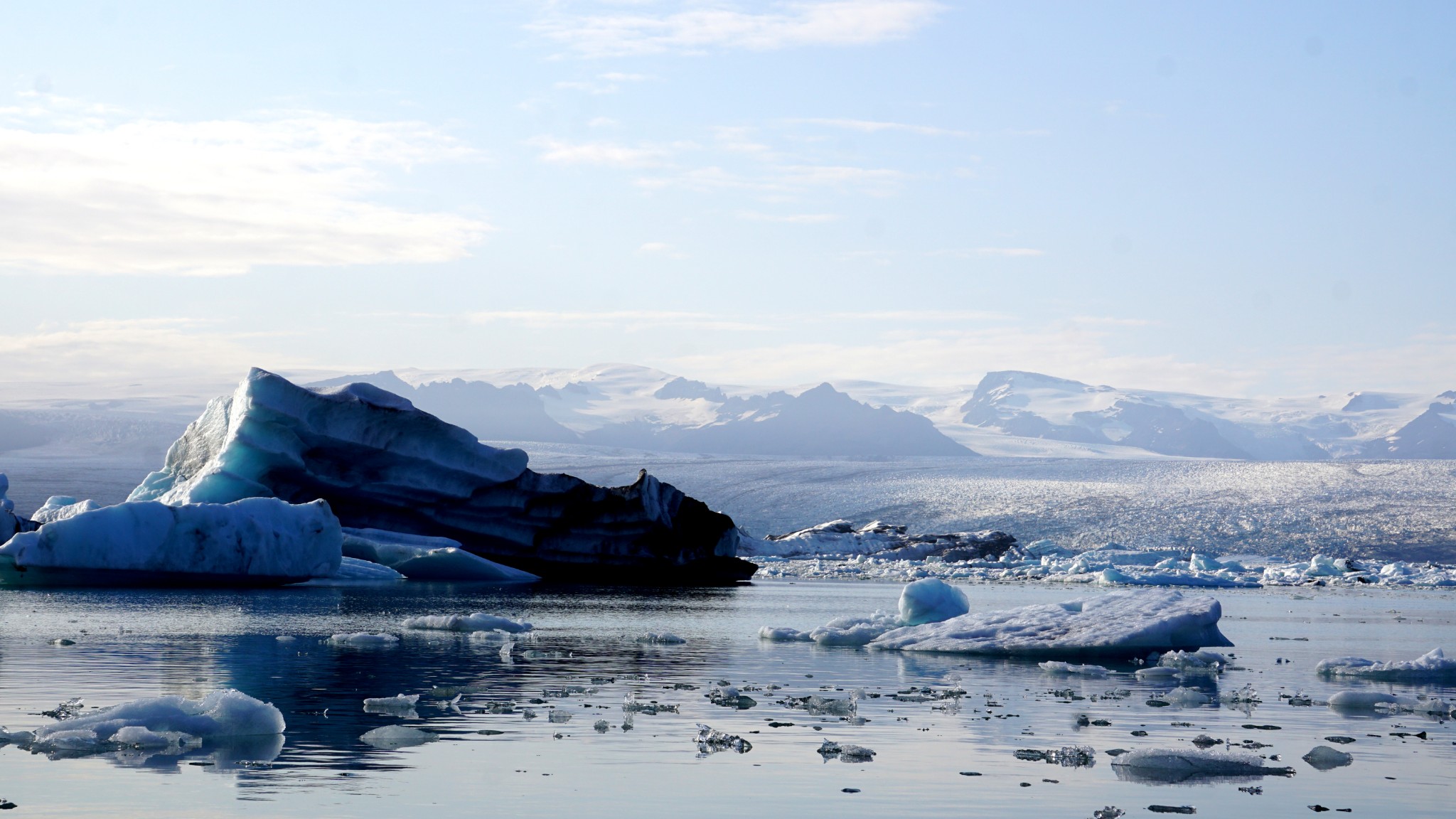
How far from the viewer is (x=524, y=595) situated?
83.0 ft

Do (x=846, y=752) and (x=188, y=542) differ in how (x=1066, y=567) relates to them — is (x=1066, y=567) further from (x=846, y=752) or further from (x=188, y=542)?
(x=846, y=752)

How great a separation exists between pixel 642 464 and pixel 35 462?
31.4 meters

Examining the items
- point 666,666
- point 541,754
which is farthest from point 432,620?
point 541,754

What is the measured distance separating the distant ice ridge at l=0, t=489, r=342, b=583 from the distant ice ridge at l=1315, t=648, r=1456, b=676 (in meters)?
18.0

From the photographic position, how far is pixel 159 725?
749cm

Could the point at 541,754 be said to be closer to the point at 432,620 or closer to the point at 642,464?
the point at 432,620

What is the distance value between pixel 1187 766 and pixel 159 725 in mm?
5243

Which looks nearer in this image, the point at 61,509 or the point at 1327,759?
the point at 1327,759

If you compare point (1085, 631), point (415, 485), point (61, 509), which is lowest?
point (1085, 631)

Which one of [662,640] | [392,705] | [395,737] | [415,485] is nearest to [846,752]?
[395,737]

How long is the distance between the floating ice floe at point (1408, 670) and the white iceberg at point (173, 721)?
30.5 ft

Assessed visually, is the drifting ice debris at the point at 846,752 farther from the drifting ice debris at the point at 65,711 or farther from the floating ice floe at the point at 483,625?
the floating ice floe at the point at 483,625

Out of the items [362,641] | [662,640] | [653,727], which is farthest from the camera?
[662,640]

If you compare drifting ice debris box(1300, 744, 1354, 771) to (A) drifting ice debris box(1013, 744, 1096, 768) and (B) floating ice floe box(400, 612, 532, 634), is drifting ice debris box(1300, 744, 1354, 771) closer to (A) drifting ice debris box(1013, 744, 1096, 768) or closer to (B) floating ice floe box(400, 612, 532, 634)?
(A) drifting ice debris box(1013, 744, 1096, 768)
